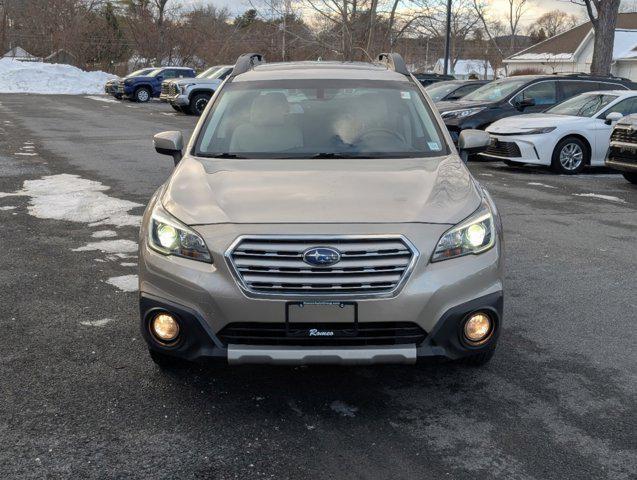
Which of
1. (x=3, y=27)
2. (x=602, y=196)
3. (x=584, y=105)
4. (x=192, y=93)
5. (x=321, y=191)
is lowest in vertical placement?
(x=602, y=196)

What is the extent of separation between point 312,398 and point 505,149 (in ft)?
33.0

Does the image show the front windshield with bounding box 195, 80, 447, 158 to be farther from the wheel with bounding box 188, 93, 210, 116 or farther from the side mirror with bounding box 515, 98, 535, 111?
the wheel with bounding box 188, 93, 210, 116

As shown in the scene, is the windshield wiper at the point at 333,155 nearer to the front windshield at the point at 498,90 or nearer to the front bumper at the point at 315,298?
the front bumper at the point at 315,298

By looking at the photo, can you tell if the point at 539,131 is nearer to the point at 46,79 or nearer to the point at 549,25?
the point at 46,79

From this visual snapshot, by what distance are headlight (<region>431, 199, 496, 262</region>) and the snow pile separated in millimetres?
45146

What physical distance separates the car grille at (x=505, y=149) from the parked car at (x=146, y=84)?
84.8 ft

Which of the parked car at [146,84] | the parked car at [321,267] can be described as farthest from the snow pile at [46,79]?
the parked car at [321,267]

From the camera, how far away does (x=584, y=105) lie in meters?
13.5

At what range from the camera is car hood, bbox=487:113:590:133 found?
42.0 feet

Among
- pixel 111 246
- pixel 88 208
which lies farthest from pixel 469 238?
pixel 88 208

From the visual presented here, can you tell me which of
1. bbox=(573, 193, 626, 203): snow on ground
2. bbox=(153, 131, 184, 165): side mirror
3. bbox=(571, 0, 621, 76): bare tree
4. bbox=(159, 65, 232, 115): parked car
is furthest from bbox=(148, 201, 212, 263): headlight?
bbox=(159, 65, 232, 115): parked car

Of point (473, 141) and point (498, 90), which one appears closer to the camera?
point (473, 141)

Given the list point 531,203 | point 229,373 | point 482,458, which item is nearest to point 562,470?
point 482,458

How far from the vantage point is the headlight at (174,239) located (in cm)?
350
